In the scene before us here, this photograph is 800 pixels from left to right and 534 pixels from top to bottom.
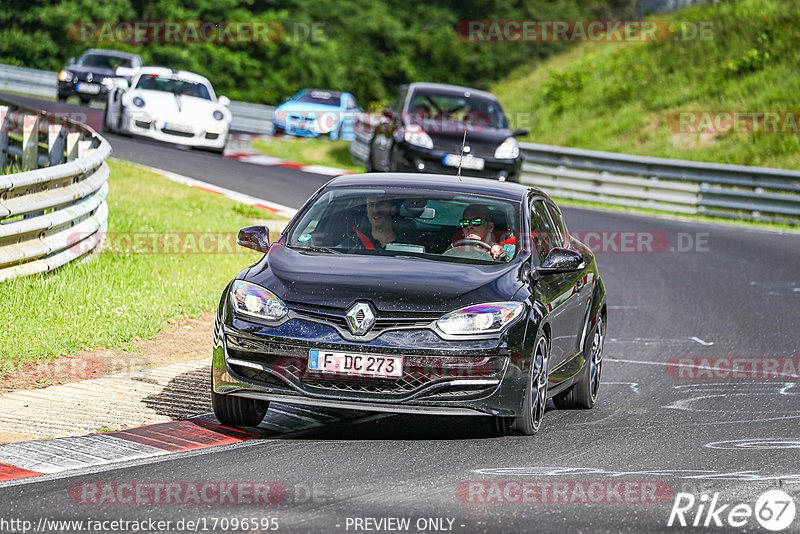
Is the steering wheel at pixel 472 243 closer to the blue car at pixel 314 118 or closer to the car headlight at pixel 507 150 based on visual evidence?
the car headlight at pixel 507 150

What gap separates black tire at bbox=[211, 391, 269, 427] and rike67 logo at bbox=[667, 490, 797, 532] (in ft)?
8.30

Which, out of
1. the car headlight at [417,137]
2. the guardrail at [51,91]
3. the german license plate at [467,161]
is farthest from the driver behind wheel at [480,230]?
the guardrail at [51,91]

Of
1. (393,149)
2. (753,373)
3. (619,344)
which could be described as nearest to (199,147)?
(393,149)

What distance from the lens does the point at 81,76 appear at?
121ft

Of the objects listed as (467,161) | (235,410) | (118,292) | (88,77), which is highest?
(467,161)

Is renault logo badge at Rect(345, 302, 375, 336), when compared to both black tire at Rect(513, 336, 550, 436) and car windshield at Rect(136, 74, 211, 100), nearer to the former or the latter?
black tire at Rect(513, 336, 550, 436)

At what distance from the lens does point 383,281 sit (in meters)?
7.14

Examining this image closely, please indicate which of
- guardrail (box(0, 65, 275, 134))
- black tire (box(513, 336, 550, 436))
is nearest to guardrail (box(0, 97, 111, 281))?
black tire (box(513, 336, 550, 436))

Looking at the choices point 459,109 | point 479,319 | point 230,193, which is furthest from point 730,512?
point 459,109

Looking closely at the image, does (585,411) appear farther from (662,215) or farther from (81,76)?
(81,76)

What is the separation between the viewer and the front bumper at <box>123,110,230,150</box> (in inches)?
982

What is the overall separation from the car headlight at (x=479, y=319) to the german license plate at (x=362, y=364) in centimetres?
33

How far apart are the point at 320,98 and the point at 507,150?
21.4 metres

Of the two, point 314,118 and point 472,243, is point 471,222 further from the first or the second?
point 314,118
